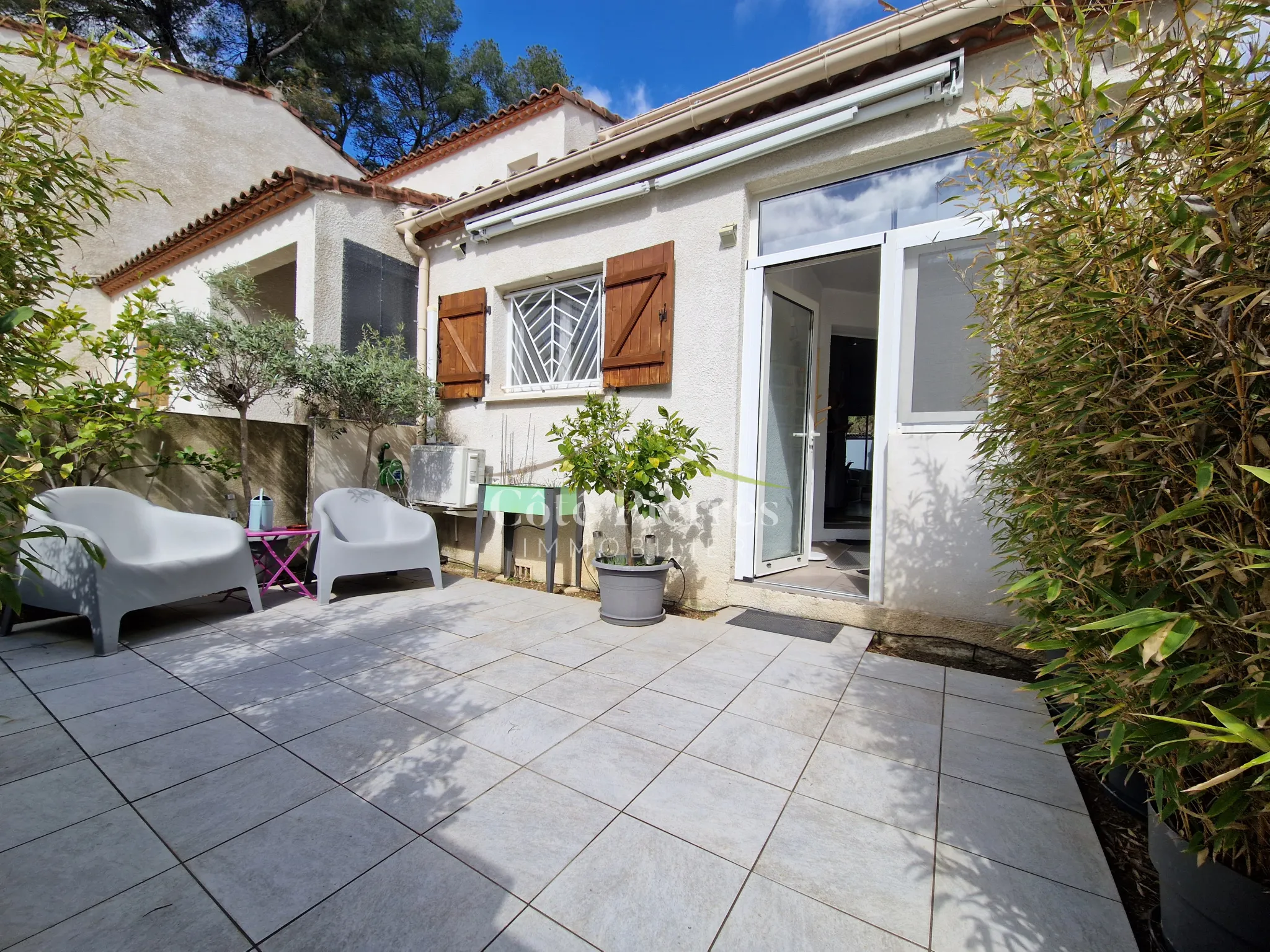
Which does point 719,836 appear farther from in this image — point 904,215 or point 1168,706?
point 904,215

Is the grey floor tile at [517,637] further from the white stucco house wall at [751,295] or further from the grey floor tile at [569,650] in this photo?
the white stucco house wall at [751,295]

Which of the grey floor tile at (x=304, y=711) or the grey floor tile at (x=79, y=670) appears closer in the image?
the grey floor tile at (x=304, y=711)

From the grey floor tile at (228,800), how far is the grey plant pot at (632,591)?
83.8 inches

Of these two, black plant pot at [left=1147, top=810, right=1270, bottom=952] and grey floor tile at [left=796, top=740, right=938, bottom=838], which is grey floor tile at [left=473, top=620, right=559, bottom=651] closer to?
grey floor tile at [left=796, top=740, right=938, bottom=838]

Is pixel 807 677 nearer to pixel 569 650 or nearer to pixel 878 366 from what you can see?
pixel 569 650

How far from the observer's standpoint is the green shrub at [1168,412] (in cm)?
Answer: 98

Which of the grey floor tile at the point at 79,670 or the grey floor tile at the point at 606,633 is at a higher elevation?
the grey floor tile at the point at 606,633

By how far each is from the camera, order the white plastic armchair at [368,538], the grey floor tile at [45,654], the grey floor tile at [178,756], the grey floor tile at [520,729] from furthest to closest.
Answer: the white plastic armchair at [368,538], the grey floor tile at [45,654], the grey floor tile at [520,729], the grey floor tile at [178,756]

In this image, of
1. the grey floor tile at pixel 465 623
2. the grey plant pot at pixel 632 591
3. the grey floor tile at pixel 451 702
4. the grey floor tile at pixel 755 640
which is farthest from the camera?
the grey plant pot at pixel 632 591

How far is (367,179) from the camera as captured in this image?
10484 mm

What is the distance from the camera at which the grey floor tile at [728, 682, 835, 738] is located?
7.97 ft

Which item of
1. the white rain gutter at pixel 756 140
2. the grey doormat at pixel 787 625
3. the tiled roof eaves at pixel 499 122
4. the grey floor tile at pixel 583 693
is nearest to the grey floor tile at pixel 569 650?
the grey floor tile at pixel 583 693

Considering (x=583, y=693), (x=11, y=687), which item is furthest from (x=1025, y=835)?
(x=11, y=687)

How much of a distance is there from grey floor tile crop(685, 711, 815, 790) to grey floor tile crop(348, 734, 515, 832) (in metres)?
0.80
